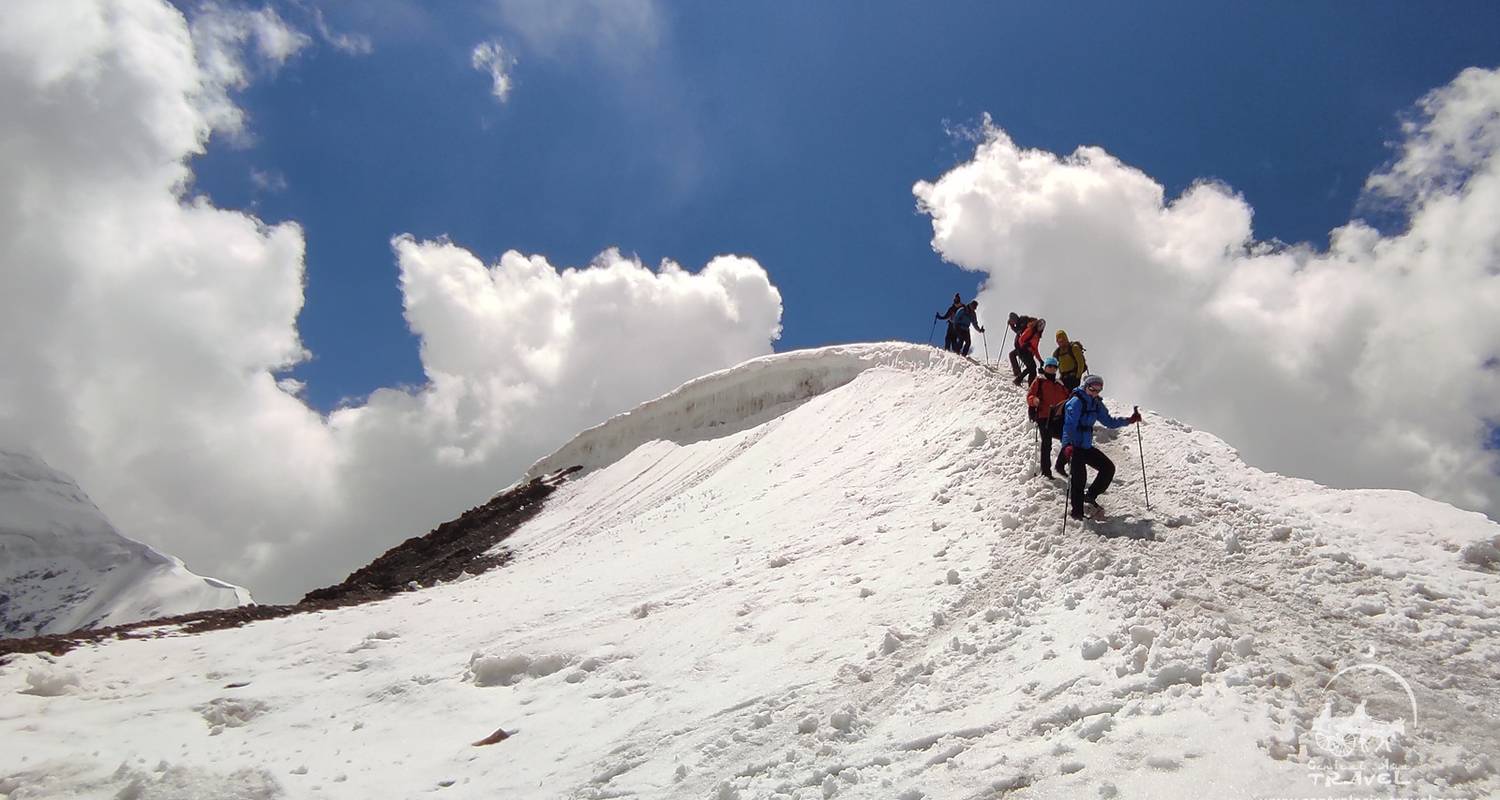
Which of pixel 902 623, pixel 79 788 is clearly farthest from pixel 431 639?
pixel 902 623

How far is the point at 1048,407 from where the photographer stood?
10.8m

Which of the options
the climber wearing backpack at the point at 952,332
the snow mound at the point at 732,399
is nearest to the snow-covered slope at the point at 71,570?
the snow mound at the point at 732,399

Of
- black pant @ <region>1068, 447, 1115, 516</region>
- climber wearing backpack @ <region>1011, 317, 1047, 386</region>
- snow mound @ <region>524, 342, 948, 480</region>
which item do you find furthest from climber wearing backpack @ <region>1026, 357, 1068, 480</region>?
snow mound @ <region>524, 342, 948, 480</region>

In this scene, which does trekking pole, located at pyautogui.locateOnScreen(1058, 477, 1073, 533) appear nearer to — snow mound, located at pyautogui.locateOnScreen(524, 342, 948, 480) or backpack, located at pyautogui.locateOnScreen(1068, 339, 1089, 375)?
backpack, located at pyautogui.locateOnScreen(1068, 339, 1089, 375)

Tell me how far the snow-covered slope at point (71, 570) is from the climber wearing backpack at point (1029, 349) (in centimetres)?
7218

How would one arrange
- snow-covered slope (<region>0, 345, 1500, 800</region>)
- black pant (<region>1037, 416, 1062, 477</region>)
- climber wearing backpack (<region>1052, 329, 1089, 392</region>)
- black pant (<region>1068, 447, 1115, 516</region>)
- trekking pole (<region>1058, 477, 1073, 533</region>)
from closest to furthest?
snow-covered slope (<region>0, 345, 1500, 800</region>) → trekking pole (<region>1058, 477, 1073, 533</region>) → black pant (<region>1068, 447, 1115, 516</region>) → black pant (<region>1037, 416, 1062, 477</region>) → climber wearing backpack (<region>1052, 329, 1089, 392</region>)

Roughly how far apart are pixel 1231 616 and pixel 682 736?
4258mm

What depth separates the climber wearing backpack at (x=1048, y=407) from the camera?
33.4ft

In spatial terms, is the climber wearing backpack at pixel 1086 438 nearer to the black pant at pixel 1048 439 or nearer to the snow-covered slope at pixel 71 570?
the black pant at pixel 1048 439

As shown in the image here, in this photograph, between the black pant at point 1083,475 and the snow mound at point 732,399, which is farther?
the snow mound at point 732,399

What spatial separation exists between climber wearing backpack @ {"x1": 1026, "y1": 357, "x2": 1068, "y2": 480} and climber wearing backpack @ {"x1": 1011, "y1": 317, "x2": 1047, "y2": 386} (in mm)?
3251

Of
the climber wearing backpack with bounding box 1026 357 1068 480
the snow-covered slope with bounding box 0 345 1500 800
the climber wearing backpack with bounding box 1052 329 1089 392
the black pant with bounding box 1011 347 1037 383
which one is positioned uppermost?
the black pant with bounding box 1011 347 1037 383

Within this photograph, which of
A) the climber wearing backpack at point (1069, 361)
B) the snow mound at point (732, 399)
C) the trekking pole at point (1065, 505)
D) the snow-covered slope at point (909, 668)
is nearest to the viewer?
the snow-covered slope at point (909, 668)

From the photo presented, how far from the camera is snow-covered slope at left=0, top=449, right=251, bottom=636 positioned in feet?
259
